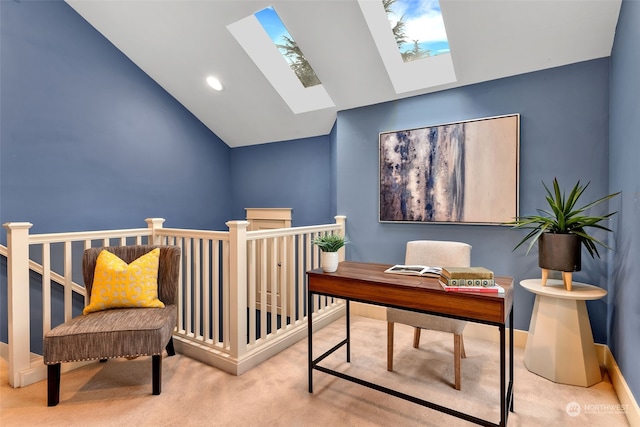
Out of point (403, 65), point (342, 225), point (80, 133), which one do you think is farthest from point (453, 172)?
point (80, 133)

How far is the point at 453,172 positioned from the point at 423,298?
61.3 inches

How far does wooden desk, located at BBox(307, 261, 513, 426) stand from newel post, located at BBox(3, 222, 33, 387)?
181cm

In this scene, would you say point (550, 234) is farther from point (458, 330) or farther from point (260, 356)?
point (260, 356)

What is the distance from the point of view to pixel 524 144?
96.7 inches

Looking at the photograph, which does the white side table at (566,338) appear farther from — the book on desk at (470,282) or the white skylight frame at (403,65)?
the white skylight frame at (403,65)

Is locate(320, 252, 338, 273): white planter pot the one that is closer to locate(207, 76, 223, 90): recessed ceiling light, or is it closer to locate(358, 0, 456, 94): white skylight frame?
locate(358, 0, 456, 94): white skylight frame

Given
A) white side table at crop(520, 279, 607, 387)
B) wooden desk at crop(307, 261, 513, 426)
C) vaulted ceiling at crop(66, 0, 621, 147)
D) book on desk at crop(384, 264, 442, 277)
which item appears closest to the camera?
wooden desk at crop(307, 261, 513, 426)

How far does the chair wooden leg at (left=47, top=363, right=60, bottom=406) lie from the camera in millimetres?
1753

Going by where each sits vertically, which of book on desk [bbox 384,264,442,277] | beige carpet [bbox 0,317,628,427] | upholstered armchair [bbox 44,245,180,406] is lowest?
beige carpet [bbox 0,317,628,427]

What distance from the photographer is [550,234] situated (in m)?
2.00

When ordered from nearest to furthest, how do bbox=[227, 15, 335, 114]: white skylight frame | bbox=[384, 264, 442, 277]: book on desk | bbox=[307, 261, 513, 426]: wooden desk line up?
bbox=[307, 261, 513, 426]: wooden desk < bbox=[384, 264, 442, 277]: book on desk < bbox=[227, 15, 335, 114]: white skylight frame

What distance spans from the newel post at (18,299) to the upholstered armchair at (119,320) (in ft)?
1.05

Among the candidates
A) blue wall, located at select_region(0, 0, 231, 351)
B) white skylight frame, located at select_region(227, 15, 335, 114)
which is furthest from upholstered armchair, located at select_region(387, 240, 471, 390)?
blue wall, located at select_region(0, 0, 231, 351)

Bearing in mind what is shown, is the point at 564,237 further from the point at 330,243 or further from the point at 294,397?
the point at 294,397
